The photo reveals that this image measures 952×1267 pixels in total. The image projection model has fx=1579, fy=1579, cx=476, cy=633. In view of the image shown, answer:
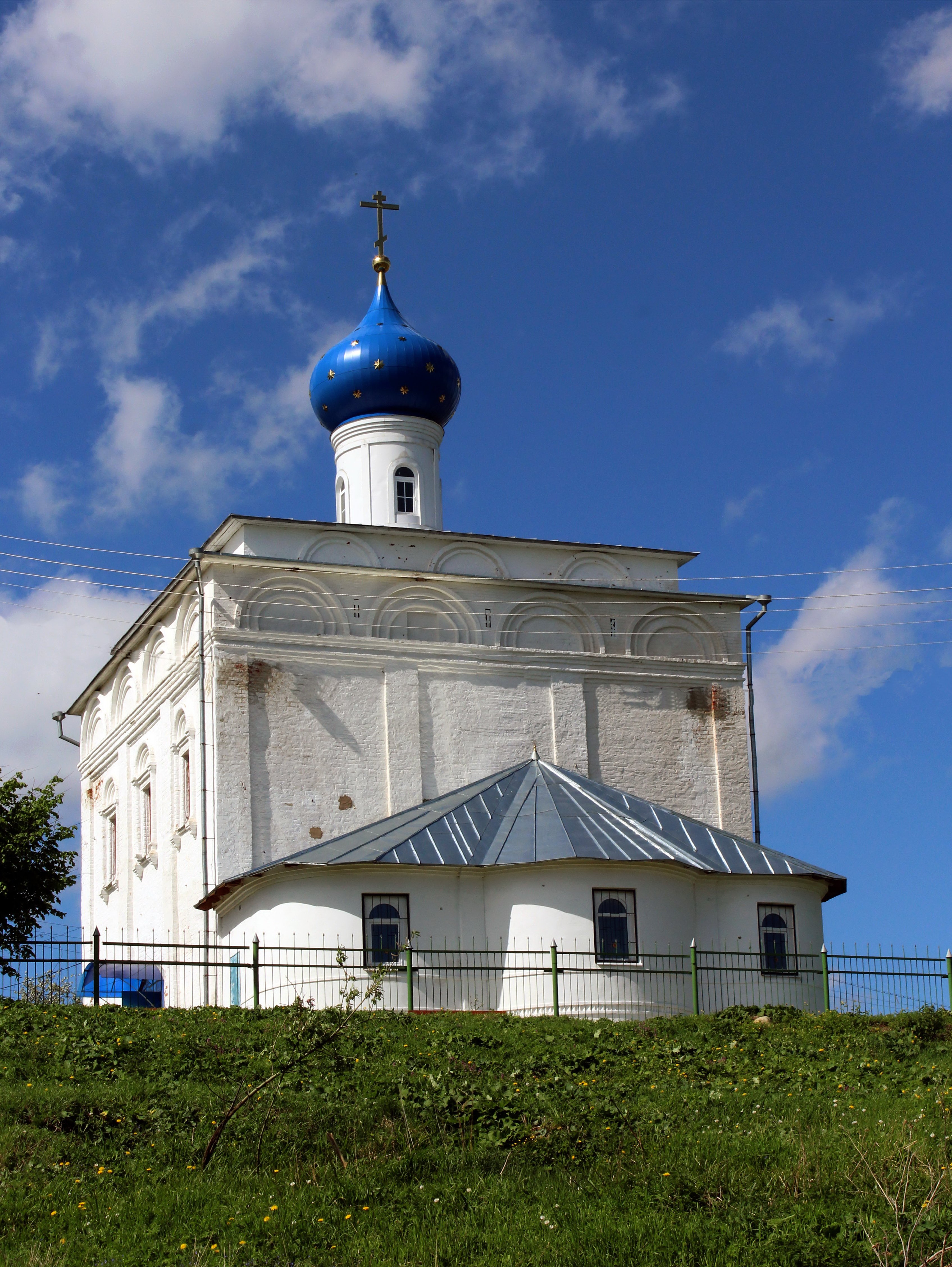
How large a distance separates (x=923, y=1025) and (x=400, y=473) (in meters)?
11.6

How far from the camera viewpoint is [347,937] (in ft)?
53.5

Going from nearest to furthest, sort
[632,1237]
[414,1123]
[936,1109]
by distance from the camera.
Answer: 1. [632,1237]
2. [414,1123]
3. [936,1109]

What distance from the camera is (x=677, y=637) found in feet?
72.7

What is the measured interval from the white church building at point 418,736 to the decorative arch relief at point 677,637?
0.04 metres

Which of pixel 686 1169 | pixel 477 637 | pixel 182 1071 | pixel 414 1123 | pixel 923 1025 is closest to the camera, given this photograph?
pixel 686 1169

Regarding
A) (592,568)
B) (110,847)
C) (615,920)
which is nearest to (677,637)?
(592,568)

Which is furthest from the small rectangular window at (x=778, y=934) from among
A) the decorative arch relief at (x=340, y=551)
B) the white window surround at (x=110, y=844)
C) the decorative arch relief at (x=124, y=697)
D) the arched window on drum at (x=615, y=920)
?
the white window surround at (x=110, y=844)

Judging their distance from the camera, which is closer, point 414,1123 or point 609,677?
point 414,1123

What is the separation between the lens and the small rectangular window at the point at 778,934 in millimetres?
17219

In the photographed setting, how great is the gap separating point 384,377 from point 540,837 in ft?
28.5

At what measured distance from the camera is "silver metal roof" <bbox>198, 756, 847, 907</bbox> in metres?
16.8

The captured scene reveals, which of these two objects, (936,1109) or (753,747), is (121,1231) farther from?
(753,747)

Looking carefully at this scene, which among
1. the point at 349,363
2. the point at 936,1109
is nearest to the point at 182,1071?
the point at 936,1109

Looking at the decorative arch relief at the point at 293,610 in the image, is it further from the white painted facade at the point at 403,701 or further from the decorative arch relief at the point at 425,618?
the decorative arch relief at the point at 425,618
